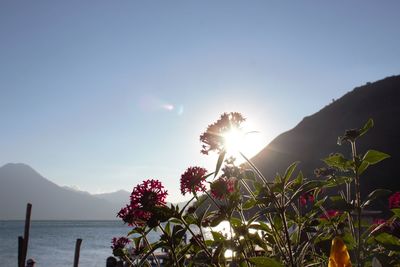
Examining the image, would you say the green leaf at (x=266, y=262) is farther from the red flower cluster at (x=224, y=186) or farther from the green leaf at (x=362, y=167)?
the green leaf at (x=362, y=167)

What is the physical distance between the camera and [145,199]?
2516mm

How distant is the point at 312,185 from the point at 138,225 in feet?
4.27

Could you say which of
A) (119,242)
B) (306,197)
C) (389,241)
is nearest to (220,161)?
(389,241)

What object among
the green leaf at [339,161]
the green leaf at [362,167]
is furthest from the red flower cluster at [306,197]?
the green leaf at [362,167]

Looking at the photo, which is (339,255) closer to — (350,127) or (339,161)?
(339,161)

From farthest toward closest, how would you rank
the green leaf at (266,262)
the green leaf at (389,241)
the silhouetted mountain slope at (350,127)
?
the silhouetted mountain slope at (350,127)
the green leaf at (389,241)
the green leaf at (266,262)

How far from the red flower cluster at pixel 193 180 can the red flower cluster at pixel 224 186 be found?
0.13 m

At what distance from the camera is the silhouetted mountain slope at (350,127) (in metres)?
82.4

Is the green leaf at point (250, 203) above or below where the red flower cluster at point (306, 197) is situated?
below

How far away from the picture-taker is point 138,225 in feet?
9.36

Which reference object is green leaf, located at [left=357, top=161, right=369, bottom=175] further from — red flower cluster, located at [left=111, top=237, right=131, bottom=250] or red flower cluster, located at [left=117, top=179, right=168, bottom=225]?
Answer: red flower cluster, located at [left=111, top=237, right=131, bottom=250]

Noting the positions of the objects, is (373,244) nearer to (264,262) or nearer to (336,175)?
(336,175)

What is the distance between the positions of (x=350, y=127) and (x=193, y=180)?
3918 inches

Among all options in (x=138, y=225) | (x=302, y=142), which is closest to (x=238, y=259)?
(x=138, y=225)
